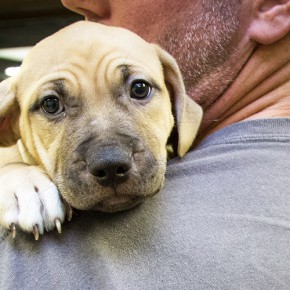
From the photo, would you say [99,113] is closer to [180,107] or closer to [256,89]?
[180,107]

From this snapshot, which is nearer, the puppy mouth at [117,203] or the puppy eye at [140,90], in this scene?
the puppy mouth at [117,203]

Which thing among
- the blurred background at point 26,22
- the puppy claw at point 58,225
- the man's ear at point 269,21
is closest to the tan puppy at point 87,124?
the puppy claw at point 58,225

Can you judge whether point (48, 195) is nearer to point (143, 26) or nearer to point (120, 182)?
point (120, 182)

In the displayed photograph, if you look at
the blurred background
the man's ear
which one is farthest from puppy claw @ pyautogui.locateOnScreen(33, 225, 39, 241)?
the blurred background

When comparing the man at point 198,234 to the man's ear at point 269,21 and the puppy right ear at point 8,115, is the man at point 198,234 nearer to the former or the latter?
the man's ear at point 269,21

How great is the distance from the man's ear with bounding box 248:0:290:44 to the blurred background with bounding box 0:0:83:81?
12.2ft

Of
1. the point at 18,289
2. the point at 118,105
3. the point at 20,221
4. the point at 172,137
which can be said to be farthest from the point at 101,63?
the point at 18,289

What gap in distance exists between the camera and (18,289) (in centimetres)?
133

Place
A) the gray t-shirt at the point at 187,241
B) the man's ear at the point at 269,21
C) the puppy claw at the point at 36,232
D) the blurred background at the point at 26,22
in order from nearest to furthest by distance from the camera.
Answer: the gray t-shirt at the point at 187,241 → the puppy claw at the point at 36,232 → the man's ear at the point at 269,21 → the blurred background at the point at 26,22

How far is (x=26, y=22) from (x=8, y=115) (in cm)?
417

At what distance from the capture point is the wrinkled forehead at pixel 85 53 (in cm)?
175

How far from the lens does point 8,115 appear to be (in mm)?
1907

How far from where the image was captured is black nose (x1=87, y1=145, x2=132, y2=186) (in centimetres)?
137

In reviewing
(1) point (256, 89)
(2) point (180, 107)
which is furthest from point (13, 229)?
(1) point (256, 89)
